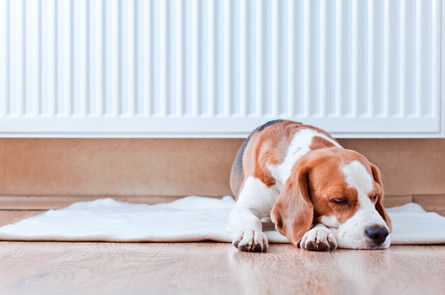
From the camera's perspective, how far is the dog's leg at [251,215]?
43.9 inches

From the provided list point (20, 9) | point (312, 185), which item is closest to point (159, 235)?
point (312, 185)

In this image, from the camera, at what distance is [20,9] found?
1.77m

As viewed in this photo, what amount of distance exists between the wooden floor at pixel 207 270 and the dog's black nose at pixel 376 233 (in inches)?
1.2

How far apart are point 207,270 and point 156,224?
0.48 meters

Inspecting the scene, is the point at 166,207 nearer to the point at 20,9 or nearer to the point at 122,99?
the point at 122,99

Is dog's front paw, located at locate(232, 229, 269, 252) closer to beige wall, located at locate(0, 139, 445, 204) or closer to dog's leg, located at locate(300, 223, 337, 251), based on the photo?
dog's leg, located at locate(300, 223, 337, 251)

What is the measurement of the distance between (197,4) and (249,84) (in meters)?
0.32

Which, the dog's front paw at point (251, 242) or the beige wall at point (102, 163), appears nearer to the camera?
the dog's front paw at point (251, 242)

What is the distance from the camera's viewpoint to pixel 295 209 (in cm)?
115

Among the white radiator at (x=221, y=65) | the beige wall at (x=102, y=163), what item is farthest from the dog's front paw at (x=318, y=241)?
the beige wall at (x=102, y=163)

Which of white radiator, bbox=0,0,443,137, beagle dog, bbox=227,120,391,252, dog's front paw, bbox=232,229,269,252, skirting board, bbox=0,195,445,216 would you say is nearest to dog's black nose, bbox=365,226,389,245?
beagle dog, bbox=227,120,391,252

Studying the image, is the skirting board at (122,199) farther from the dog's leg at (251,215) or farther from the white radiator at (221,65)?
the dog's leg at (251,215)

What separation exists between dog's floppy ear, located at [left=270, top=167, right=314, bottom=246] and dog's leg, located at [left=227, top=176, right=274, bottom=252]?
6cm

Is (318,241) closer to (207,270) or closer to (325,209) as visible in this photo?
(325,209)
